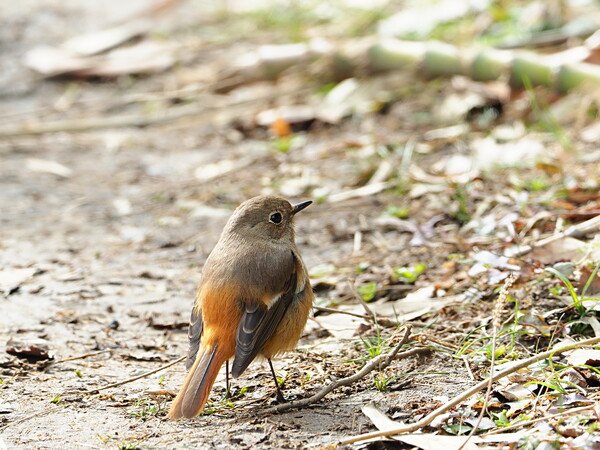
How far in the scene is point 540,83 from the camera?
7.36m

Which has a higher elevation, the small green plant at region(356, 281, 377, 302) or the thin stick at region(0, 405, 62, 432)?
the thin stick at region(0, 405, 62, 432)

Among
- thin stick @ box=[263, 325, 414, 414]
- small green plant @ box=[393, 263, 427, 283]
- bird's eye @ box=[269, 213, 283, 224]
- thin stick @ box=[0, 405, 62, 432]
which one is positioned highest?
bird's eye @ box=[269, 213, 283, 224]

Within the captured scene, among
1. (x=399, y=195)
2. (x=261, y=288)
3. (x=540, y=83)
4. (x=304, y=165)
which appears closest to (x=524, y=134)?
(x=540, y=83)

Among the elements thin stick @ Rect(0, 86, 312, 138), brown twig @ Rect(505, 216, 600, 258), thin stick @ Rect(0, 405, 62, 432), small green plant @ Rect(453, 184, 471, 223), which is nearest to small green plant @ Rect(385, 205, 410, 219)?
small green plant @ Rect(453, 184, 471, 223)

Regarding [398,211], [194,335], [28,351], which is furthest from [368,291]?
[28,351]

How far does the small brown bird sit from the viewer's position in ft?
12.2

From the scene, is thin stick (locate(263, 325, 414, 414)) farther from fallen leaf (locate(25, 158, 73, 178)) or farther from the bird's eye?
fallen leaf (locate(25, 158, 73, 178))

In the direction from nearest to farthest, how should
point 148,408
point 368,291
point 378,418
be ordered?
point 378,418 → point 148,408 → point 368,291

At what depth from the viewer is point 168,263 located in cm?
579

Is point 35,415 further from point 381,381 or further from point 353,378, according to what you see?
point 381,381

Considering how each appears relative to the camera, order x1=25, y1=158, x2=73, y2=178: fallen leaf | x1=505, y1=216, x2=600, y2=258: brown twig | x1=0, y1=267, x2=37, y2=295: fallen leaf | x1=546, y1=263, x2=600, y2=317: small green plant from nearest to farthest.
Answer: x1=546, y1=263, x2=600, y2=317: small green plant
x1=505, y1=216, x2=600, y2=258: brown twig
x1=0, y1=267, x2=37, y2=295: fallen leaf
x1=25, y1=158, x2=73, y2=178: fallen leaf

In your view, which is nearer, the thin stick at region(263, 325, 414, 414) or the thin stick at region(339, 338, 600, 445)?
the thin stick at region(339, 338, 600, 445)

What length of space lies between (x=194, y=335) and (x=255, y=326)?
0.94 feet

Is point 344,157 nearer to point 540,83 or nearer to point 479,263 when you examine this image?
point 540,83
